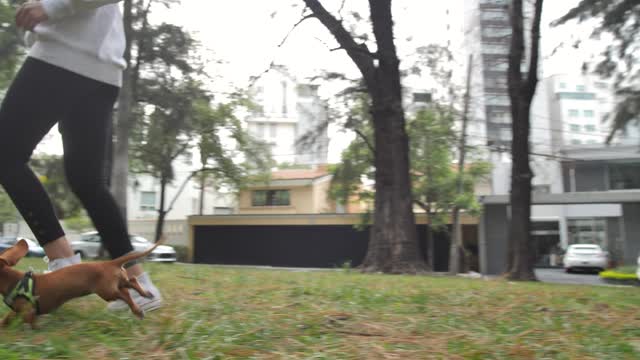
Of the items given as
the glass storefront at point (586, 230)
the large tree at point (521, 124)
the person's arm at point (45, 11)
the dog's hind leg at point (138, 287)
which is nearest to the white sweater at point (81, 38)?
the person's arm at point (45, 11)

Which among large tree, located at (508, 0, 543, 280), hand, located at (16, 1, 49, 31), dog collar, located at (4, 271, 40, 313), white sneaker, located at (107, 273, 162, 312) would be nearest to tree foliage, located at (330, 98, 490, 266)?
large tree, located at (508, 0, 543, 280)

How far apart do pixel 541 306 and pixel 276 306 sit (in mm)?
1544

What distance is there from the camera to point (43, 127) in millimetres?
2742

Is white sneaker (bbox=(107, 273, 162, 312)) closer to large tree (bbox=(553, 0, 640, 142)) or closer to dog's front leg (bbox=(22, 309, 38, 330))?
dog's front leg (bbox=(22, 309, 38, 330))

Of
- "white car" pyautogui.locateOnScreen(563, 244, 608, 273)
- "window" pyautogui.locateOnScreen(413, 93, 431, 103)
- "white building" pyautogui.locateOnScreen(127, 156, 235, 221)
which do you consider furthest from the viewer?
"white building" pyautogui.locateOnScreen(127, 156, 235, 221)

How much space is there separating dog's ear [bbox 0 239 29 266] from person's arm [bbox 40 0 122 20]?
3.42 ft

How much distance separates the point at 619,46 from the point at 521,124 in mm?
2462

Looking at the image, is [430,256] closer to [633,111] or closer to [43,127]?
[633,111]

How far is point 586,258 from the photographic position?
30.0m

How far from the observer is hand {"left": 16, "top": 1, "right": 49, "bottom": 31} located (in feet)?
8.59

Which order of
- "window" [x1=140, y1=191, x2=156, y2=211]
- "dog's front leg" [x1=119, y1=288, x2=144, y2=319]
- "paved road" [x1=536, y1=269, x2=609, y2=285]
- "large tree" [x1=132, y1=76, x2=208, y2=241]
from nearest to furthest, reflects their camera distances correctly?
"dog's front leg" [x1=119, y1=288, x2=144, y2=319] < "large tree" [x1=132, y1=76, x2=208, y2=241] < "paved road" [x1=536, y1=269, x2=609, y2=285] < "window" [x1=140, y1=191, x2=156, y2=211]

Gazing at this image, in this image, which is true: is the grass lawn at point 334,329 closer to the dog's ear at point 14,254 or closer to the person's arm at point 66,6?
the dog's ear at point 14,254

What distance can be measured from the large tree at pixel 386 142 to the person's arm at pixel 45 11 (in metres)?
8.60

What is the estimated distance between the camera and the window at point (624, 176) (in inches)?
1369
